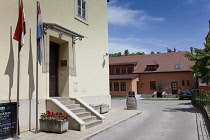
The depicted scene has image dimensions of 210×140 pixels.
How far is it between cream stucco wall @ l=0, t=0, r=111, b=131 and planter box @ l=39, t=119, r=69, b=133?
1.06 m

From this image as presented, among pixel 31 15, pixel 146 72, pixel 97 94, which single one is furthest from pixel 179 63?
pixel 31 15

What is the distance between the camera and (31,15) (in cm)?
858

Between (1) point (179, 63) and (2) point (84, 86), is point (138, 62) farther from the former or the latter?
(2) point (84, 86)

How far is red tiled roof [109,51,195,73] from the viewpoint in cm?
3559

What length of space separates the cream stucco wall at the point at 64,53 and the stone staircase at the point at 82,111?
2.42 feet

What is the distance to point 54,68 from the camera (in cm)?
1080

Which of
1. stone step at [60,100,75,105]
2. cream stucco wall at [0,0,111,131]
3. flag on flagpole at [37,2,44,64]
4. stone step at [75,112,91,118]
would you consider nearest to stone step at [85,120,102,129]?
stone step at [75,112,91,118]

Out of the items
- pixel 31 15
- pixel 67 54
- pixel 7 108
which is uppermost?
pixel 31 15

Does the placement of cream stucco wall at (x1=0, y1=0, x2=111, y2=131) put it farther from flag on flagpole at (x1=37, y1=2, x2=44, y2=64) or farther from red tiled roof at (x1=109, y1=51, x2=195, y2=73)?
red tiled roof at (x1=109, y1=51, x2=195, y2=73)

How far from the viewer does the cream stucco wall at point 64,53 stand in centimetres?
747

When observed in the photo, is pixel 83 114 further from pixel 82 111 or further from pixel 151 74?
pixel 151 74

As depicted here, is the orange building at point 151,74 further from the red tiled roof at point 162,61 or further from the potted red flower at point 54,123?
the potted red flower at point 54,123

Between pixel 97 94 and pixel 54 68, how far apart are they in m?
3.82

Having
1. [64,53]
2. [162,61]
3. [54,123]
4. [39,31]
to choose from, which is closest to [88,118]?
[54,123]
